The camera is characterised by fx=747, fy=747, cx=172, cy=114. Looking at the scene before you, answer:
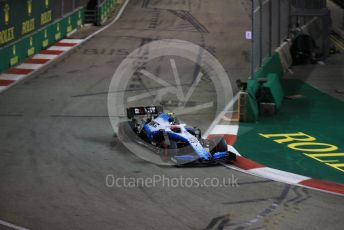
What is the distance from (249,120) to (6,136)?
649 cm

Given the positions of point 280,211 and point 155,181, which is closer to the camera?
point 280,211

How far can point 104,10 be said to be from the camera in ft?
132

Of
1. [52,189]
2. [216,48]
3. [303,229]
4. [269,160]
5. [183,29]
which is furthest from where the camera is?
[183,29]

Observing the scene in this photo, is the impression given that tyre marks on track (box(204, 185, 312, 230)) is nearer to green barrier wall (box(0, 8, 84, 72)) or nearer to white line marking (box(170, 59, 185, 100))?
white line marking (box(170, 59, 185, 100))

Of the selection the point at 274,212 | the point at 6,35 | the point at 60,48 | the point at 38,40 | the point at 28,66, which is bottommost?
the point at 274,212

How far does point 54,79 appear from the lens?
1037 inches

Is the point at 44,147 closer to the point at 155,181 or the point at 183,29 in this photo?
the point at 155,181

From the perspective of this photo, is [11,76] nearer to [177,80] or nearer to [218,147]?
[177,80]

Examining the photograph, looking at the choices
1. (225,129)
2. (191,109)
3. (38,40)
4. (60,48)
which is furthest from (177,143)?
(60,48)

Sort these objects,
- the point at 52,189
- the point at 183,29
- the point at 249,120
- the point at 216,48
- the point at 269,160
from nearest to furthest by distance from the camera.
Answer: the point at 52,189 < the point at 269,160 < the point at 249,120 < the point at 216,48 < the point at 183,29

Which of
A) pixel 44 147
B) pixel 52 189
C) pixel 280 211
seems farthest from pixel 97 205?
pixel 44 147

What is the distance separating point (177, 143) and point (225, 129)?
3.82 meters

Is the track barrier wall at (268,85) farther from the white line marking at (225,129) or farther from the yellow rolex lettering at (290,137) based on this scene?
the yellow rolex lettering at (290,137)

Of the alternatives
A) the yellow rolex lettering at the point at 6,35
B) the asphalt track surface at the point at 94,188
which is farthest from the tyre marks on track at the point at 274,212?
the yellow rolex lettering at the point at 6,35
